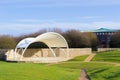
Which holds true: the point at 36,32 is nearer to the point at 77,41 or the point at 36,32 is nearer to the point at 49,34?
the point at 77,41

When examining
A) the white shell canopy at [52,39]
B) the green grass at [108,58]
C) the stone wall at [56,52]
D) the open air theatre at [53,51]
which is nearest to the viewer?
the green grass at [108,58]

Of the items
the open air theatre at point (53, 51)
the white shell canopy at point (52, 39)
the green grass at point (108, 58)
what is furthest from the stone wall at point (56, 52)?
the green grass at point (108, 58)

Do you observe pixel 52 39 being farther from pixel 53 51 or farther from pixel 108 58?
pixel 108 58

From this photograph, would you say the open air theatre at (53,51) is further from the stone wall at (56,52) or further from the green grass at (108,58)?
the green grass at (108,58)

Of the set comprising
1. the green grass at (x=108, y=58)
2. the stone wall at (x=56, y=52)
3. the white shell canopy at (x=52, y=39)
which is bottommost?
the green grass at (x=108, y=58)

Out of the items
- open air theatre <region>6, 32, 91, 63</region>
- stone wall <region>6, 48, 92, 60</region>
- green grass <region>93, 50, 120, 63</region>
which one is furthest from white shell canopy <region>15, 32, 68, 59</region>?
green grass <region>93, 50, 120, 63</region>

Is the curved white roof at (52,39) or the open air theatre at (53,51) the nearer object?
the curved white roof at (52,39)

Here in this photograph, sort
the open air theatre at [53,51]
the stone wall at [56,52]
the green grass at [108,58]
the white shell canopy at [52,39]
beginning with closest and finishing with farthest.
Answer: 1. the green grass at [108,58]
2. the white shell canopy at [52,39]
3. the open air theatre at [53,51]
4. the stone wall at [56,52]

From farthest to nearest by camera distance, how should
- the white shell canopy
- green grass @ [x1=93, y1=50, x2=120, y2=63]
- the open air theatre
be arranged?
the open air theatre
the white shell canopy
green grass @ [x1=93, y1=50, x2=120, y2=63]

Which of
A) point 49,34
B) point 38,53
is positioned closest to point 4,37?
point 38,53

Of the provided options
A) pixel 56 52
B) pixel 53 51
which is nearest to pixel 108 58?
pixel 53 51

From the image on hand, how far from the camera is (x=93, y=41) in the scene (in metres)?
98.9

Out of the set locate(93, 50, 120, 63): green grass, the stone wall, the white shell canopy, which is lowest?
locate(93, 50, 120, 63): green grass

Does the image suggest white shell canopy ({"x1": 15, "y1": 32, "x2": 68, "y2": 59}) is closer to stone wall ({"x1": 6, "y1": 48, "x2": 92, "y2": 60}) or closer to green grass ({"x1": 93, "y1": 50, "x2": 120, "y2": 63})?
stone wall ({"x1": 6, "y1": 48, "x2": 92, "y2": 60})
